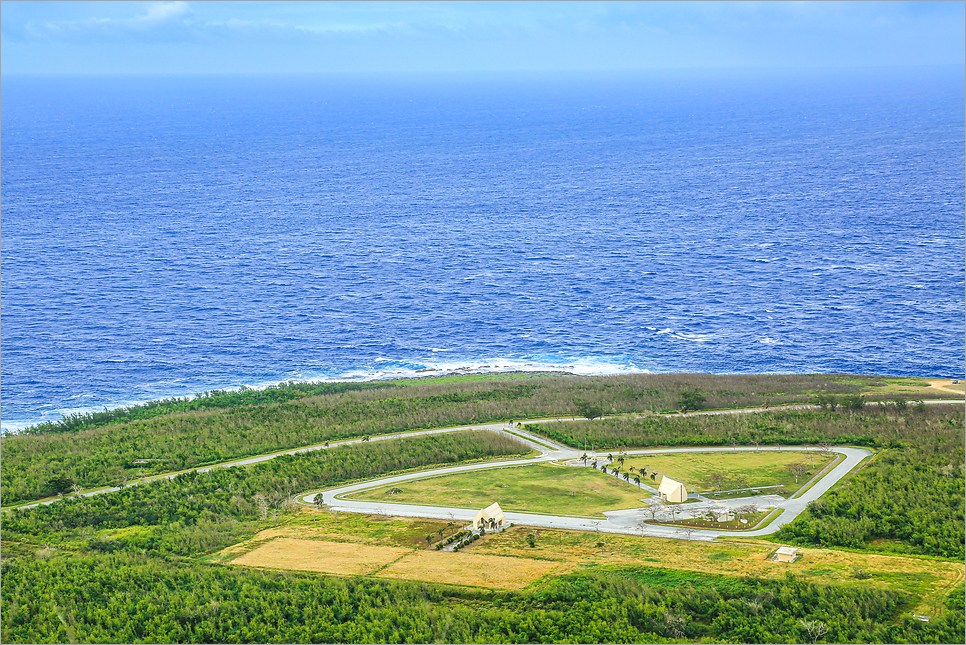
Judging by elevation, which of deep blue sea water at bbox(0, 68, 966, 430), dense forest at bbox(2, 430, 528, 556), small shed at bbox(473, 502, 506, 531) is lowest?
dense forest at bbox(2, 430, 528, 556)

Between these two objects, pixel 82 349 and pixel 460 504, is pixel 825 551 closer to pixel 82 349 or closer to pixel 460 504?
pixel 460 504

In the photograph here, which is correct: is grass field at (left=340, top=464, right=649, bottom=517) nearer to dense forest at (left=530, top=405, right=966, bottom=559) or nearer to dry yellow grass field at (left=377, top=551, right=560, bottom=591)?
dense forest at (left=530, top=405, right=966, bottom=559)

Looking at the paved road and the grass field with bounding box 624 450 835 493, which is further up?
the grass field with bounding box 624 450 835 493

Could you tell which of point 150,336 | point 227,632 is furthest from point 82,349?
point 227,632

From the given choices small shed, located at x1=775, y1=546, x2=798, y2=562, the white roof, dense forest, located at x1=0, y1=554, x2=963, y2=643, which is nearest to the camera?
dense forest, located at x1=0, y1=554, x2=963, y2=643

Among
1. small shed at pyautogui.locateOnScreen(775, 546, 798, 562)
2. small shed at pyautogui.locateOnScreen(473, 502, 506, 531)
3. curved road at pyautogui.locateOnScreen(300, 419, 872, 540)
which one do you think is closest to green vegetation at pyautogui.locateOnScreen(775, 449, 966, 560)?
curved road at pyautogui.locateOnScreen(300, 419, 872, 540)

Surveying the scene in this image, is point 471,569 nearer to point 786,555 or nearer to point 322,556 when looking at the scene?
point 322,556
